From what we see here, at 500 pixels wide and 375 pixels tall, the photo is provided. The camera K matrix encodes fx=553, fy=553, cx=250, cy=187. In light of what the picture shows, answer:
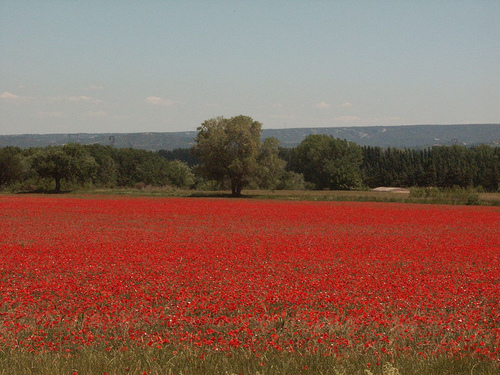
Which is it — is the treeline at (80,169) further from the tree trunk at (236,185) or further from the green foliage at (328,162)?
the green foliage at (328,162)

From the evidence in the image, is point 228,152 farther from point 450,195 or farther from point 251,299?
point 251,299

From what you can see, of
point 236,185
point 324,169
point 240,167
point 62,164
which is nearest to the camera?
point 240,167

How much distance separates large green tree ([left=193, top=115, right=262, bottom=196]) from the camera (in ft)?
274

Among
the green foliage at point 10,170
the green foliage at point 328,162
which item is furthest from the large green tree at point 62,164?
the green foliage at point 328,162

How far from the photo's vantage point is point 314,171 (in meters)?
170

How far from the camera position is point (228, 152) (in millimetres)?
84750

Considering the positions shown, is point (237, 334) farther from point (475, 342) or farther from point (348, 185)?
point (348, 185)

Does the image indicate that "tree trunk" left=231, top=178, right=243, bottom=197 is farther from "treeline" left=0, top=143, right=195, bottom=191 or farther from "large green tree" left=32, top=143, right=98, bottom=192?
"large green tree" left=32, top=143, right=98, bottom=192

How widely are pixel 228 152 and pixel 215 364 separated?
76982 mm

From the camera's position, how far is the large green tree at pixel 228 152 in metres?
83.5

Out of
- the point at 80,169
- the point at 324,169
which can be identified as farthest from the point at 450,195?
the point at 324,169

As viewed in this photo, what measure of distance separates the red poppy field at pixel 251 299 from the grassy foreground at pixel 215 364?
51mm

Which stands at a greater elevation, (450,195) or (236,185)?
(236,185)

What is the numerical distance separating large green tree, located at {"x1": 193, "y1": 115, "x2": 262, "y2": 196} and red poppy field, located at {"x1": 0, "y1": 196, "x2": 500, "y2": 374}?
5598 cm
